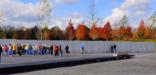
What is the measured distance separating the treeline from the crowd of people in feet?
175

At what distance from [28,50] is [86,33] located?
73667 mm

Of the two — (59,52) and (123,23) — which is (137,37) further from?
(59,52)

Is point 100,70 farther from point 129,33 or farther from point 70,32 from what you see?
point 129,33

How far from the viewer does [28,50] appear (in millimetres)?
55812

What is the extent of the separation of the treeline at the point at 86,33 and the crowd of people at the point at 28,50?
53.3 m

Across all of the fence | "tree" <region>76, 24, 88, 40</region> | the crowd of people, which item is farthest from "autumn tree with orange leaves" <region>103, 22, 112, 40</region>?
the crowd of people

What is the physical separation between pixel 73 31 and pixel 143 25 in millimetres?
25687

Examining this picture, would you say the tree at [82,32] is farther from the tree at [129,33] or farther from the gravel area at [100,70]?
the gravel area at [100,70]

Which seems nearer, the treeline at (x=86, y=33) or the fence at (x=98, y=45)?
the fence at (x=98, y=45)

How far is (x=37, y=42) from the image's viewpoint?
209 feet

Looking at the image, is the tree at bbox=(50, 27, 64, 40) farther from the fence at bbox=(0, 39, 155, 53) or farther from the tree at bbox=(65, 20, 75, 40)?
the fence at bbox=(0, 39, 155, 53)

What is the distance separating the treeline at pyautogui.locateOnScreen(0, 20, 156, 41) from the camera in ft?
400

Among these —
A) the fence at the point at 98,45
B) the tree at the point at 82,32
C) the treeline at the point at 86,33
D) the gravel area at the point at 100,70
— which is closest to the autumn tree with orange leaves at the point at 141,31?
the treeline at the point at 86,33

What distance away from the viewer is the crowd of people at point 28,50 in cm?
5321
